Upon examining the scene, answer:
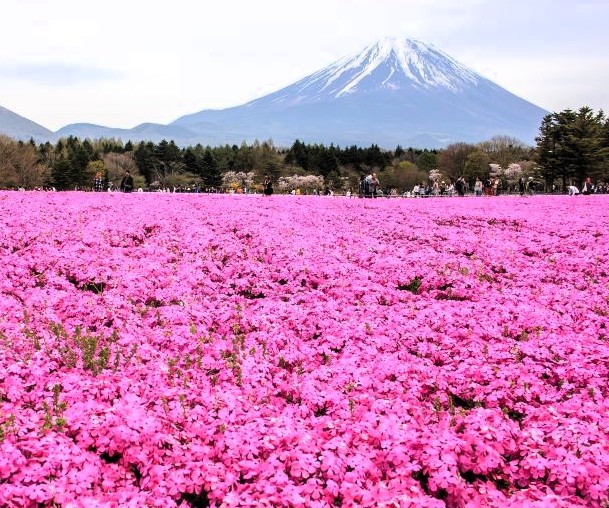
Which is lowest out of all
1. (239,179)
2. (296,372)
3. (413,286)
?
(296,372)

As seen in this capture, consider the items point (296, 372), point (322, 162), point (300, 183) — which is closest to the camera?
point (296, 372)

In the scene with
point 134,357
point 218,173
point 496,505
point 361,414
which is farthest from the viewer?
point 218,173

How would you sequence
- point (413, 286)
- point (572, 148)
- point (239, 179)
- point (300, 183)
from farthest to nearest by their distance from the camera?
1. point (239, 179)
2. point (300, 183)
3. point (572, 148)
4. point (413, 286)

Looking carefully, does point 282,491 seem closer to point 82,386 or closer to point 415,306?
point 82,386

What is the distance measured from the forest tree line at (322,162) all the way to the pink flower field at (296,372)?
76.0 meters

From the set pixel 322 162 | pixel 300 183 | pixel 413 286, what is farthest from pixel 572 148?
pixel 413 286

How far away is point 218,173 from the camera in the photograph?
13562 cm

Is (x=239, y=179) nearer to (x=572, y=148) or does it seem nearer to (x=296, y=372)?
(x=572, y=148)

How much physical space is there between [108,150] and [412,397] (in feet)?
557

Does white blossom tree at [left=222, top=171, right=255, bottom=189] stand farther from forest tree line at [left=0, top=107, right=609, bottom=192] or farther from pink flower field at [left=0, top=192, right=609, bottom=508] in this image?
pink flower field at [left=0, top=192, right=609, bottom=508]

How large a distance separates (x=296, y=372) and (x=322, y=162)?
141 metres

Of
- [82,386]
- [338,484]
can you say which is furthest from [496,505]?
[82,386]

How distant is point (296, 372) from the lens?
9383 millimetres

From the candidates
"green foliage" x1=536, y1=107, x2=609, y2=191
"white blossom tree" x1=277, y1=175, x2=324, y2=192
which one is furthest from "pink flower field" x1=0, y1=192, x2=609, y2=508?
"white blossom tree" x1=277, y1=175, x2=324, y2=192
